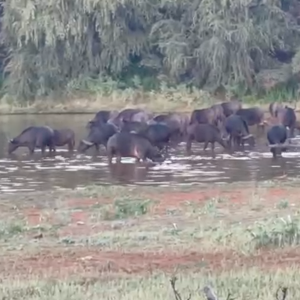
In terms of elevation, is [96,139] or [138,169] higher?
[96,139]

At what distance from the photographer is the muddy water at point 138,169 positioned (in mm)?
16109

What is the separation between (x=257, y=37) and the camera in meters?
32.8

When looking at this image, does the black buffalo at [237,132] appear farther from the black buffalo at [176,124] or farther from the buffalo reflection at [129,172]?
the buffalo reflection at [129,172]

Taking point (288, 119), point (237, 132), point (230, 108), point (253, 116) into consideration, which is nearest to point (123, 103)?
point (230, 108)

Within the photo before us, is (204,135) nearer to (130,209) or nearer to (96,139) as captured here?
(96,139)

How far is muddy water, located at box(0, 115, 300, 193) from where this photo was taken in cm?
1611

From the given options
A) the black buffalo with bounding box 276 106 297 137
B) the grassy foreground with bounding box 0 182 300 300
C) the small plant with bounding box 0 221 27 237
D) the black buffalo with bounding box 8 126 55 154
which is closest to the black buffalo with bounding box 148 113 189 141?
the black buffalo with bounding box 276 106 297 137

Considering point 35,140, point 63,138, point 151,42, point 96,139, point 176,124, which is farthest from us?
point 151,42

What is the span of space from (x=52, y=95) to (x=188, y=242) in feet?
82.1

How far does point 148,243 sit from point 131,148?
8698mm

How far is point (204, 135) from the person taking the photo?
20562mm

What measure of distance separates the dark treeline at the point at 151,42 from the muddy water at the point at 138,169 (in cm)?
1180

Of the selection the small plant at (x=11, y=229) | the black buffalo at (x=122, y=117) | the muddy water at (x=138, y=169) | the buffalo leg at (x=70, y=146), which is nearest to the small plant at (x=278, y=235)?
the small plant at (x=11, y=229)

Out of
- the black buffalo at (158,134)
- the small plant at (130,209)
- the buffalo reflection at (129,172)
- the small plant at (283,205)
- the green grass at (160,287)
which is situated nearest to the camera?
the green grass at (160,287)
